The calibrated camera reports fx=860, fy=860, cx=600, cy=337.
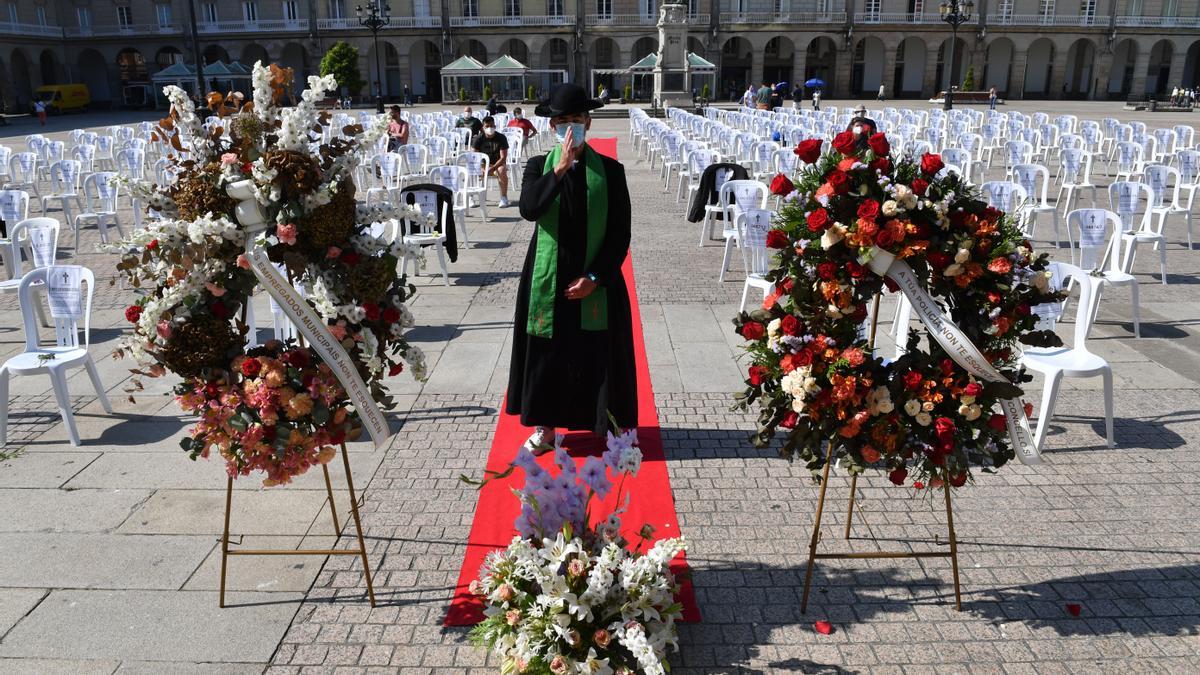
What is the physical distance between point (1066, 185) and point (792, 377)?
1063 cm

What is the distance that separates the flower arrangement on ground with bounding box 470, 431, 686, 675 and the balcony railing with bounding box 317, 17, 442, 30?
5696 centimetres

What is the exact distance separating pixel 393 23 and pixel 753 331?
2280 inches

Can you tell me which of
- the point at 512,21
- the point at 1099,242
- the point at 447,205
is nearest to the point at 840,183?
the point at 1099,242

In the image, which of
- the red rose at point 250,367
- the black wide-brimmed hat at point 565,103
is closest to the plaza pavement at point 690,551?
the red rose at point 250,367

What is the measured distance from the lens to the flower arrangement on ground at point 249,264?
311 cm

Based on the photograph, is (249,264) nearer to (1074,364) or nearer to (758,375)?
(758,375)

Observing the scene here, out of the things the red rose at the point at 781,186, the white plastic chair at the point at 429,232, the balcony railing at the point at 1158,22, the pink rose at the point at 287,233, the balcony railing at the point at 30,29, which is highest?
the balcony railing at the point at 1158,22

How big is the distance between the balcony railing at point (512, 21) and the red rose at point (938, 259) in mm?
55190

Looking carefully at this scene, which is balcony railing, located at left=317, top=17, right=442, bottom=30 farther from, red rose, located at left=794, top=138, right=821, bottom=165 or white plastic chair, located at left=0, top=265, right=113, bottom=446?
red rose, located at left=794, top=138, right=821, bottom=165

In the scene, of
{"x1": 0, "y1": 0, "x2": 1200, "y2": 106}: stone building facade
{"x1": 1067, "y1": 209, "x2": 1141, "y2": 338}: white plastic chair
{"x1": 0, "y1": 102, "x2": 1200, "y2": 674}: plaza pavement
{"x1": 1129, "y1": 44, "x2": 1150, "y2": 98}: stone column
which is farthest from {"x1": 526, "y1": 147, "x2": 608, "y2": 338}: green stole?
{"x1": 1129, "y1": 44, "x2": 1150, "y2": 98}: stone column

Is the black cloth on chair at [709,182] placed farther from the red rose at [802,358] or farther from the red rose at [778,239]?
the red rose at [802,358]

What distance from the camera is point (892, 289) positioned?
129 inches

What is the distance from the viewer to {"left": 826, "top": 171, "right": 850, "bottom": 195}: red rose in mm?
3186

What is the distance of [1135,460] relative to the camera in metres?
5.06
